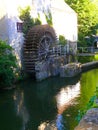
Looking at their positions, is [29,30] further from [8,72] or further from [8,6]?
[8,72]

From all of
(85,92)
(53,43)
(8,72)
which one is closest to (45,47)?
(53,43)

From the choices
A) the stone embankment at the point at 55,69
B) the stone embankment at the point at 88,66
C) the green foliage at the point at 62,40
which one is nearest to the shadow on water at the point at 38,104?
the stone embankment at the point at 55,69

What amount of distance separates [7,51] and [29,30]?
4.19 metres

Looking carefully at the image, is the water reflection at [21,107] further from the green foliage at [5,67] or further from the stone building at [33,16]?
the stone building at [33,16]

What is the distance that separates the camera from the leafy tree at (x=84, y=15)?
37.3 m

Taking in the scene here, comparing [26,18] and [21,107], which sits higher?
[26,18]

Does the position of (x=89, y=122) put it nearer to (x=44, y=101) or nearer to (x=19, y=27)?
(x=44, y=101)

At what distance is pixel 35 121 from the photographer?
1140 cm

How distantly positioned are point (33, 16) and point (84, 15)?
13.9 m

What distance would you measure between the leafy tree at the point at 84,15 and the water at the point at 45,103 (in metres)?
16.6

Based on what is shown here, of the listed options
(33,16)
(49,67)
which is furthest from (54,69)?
(33,16)

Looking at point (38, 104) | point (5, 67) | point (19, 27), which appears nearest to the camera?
point (38, 104)

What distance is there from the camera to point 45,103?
14.9 metres

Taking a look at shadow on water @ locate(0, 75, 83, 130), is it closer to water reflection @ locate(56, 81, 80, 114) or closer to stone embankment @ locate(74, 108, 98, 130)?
water reflection @ locate(56, 81, 80, 114)
